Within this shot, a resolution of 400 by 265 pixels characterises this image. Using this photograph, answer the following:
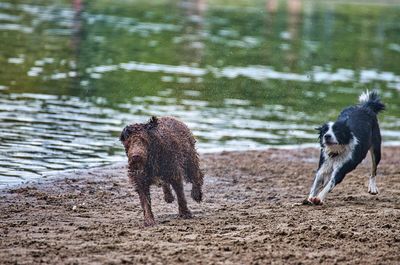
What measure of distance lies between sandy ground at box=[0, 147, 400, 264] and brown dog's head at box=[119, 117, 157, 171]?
26.4 inches

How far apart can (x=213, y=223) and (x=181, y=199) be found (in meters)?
0.58

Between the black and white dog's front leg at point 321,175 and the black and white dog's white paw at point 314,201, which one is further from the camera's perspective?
the black and white dog's front leg at point 321,175

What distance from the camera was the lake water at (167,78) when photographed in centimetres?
1578

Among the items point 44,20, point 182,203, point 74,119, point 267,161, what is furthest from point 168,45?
point 182,203

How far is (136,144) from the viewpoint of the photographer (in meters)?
9.66

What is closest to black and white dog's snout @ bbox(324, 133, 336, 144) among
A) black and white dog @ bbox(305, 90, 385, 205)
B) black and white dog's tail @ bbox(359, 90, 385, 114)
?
black and white dog @ bbox(305, 90, 385, 205)

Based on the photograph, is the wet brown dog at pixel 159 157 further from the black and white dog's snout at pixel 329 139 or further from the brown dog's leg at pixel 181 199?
the black and white dog's snout at pixel 329 139

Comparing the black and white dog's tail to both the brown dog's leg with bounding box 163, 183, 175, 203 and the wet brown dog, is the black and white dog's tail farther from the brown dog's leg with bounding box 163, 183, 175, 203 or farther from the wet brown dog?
the brown dog's leg with bounding box 163, 183, 175, 203

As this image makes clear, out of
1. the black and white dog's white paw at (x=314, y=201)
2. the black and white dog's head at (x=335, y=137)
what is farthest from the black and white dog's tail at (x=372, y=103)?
the black and white dog's white paw at (x=314, y=201)

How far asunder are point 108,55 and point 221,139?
11.7m

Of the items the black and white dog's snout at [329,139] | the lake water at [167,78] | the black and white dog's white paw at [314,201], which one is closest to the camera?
the black and white dog's white paw at [314,201]

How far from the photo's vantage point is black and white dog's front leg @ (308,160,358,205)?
439 inches

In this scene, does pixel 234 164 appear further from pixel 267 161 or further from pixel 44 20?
pixel 44 20

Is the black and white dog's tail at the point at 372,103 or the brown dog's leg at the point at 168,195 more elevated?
the black and white dog's tail at the point at 372,103
